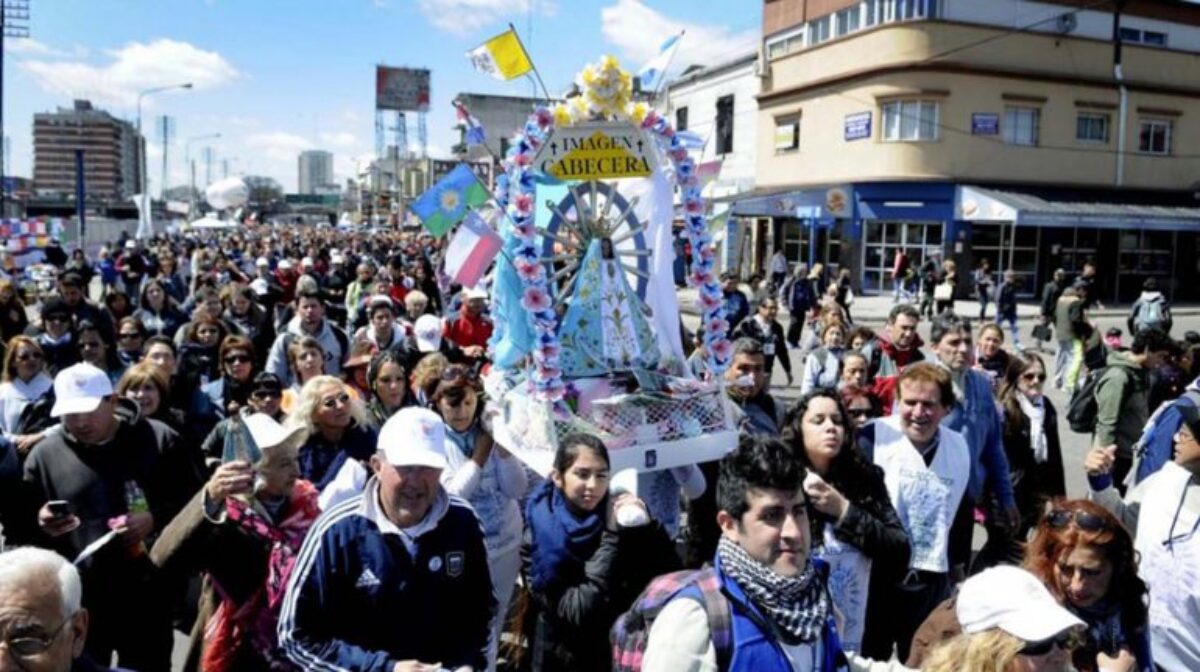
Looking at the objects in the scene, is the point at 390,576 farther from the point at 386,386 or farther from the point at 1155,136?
the point at 1155,136

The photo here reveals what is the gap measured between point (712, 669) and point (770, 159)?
3226cm

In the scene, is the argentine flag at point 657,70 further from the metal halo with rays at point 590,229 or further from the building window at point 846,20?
the building window at point 846,20

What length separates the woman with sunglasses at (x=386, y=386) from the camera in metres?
5.82

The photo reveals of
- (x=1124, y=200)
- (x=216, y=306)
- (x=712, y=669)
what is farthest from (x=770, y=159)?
(x=712, y=669)

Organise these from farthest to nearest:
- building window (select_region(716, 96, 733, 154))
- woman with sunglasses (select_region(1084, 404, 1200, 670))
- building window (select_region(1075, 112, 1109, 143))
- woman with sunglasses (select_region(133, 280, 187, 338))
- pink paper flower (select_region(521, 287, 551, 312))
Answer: building window (select_region(716, 96, 733, 154)) < building window (select_region(1075, 112, 1109, 143)) < woman with sunglasses (select_region(133, 280, 187, 338)) < pink paper flower (select_region(521, 287, 551, 312)) < woman with sunglasses (select_region(1084, 404, 1200, 670))

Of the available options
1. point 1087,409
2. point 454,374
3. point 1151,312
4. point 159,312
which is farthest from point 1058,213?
point 454,374

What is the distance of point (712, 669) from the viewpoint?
2.34m

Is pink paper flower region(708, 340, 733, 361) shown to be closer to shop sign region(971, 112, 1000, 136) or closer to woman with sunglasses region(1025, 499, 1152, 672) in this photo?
woman with sunglasses region(1025, 499, 1152, 672)

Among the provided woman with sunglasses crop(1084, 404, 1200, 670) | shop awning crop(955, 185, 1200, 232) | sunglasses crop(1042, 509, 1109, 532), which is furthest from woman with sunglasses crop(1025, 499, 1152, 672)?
shop awning crop(955, 185, 1200, 232)

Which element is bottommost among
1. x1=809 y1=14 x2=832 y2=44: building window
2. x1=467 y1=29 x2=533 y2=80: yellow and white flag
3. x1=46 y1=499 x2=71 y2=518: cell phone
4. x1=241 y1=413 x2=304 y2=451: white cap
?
x1=46 y1=499 x2=71 y2=518: cell phone

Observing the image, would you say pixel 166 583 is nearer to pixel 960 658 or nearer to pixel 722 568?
pixel 722 568

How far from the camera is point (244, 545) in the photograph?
3.36 meters

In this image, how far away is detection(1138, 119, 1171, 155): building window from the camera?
29797 millimetres

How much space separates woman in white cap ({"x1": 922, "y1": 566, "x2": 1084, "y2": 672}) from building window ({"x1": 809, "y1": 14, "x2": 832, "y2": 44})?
30.7m
